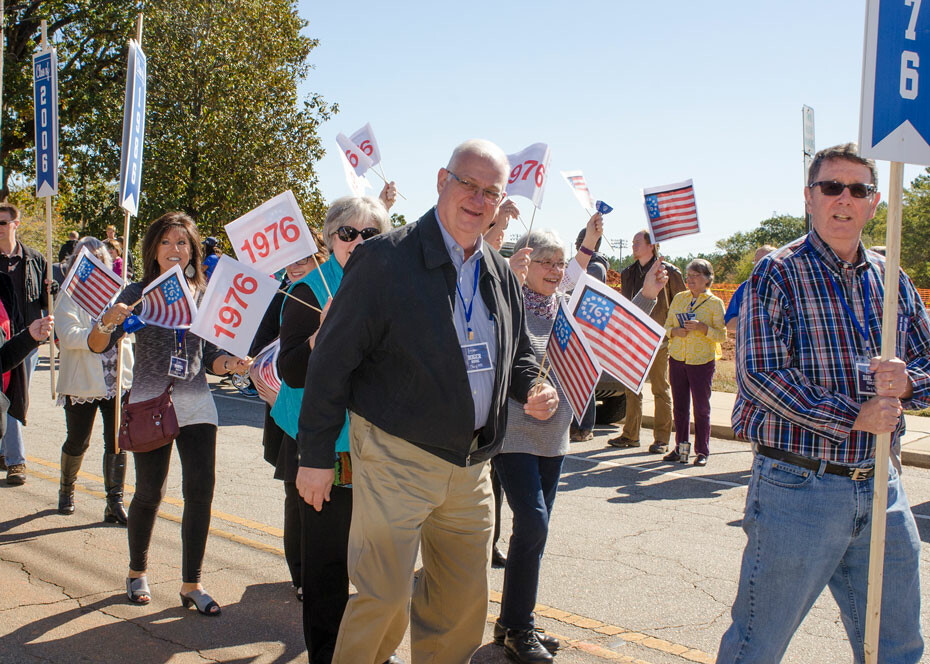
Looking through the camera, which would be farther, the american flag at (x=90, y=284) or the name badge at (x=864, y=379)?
the american flag at (x=90, y=284)

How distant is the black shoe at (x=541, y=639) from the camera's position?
3.92 metres

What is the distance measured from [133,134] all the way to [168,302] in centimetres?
242

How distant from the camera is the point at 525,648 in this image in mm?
3787

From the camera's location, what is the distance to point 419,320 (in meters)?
2.88

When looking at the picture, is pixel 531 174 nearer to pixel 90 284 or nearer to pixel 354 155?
pixel 354 155

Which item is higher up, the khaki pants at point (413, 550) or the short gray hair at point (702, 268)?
the short gray hair at point (702, 268)

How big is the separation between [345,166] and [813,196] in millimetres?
4590

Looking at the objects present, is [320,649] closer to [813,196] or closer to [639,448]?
[813,196]

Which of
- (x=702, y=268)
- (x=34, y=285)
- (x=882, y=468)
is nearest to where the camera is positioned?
(x=882, y=468)

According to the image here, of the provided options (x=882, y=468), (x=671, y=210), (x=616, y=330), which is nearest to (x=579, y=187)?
(x=671, y=210)

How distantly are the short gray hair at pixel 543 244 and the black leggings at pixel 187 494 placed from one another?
6.28ft

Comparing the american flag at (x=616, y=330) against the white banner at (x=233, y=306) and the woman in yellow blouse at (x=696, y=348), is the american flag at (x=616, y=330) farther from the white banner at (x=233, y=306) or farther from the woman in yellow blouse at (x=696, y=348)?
the woman in yellow blouse at (x=696, y=348)

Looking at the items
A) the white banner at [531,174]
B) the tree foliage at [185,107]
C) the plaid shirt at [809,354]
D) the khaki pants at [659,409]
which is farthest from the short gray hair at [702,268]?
the tree foliage at [185,107]

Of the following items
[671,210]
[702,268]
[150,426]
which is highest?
[671,210]
